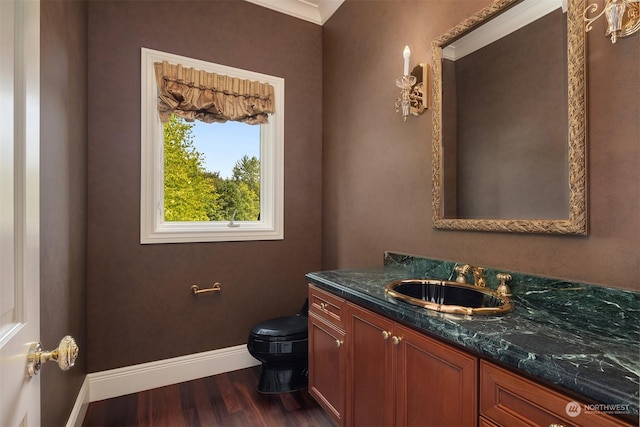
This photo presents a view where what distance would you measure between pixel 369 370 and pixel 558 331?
721 mm

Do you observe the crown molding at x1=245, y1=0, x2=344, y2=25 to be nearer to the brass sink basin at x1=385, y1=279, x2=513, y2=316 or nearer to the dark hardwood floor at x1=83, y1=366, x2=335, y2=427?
the brass sink basin at x1=385, y1=279, x2=513, y2=316

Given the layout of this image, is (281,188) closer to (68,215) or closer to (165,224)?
(165,224)

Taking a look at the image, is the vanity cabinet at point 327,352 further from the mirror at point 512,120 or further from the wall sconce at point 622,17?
the wall sconce at point 622,17

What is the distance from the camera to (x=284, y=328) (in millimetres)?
2197

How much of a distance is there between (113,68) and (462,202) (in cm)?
231

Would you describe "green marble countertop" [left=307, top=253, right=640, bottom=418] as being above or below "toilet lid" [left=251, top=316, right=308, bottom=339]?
above

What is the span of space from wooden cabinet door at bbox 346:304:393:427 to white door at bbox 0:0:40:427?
1060 millimetres

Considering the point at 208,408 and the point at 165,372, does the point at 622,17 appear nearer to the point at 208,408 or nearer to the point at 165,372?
the point at 208,408

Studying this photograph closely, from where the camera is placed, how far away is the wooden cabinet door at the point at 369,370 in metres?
1.27

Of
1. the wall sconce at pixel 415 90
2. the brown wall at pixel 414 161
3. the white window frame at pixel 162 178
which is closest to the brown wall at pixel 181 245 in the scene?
the white window frame at pixel 162 178

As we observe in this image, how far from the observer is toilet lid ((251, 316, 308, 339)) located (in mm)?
2141

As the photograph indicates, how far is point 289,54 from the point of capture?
2.72 metres

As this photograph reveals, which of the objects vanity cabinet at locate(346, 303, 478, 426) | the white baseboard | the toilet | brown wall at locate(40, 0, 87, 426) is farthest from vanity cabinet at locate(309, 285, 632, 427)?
brown wall at locate(40, 0, 87, 426)

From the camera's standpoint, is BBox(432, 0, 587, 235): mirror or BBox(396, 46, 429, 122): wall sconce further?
BBox(396, 46, 429, 122): wall sconce
